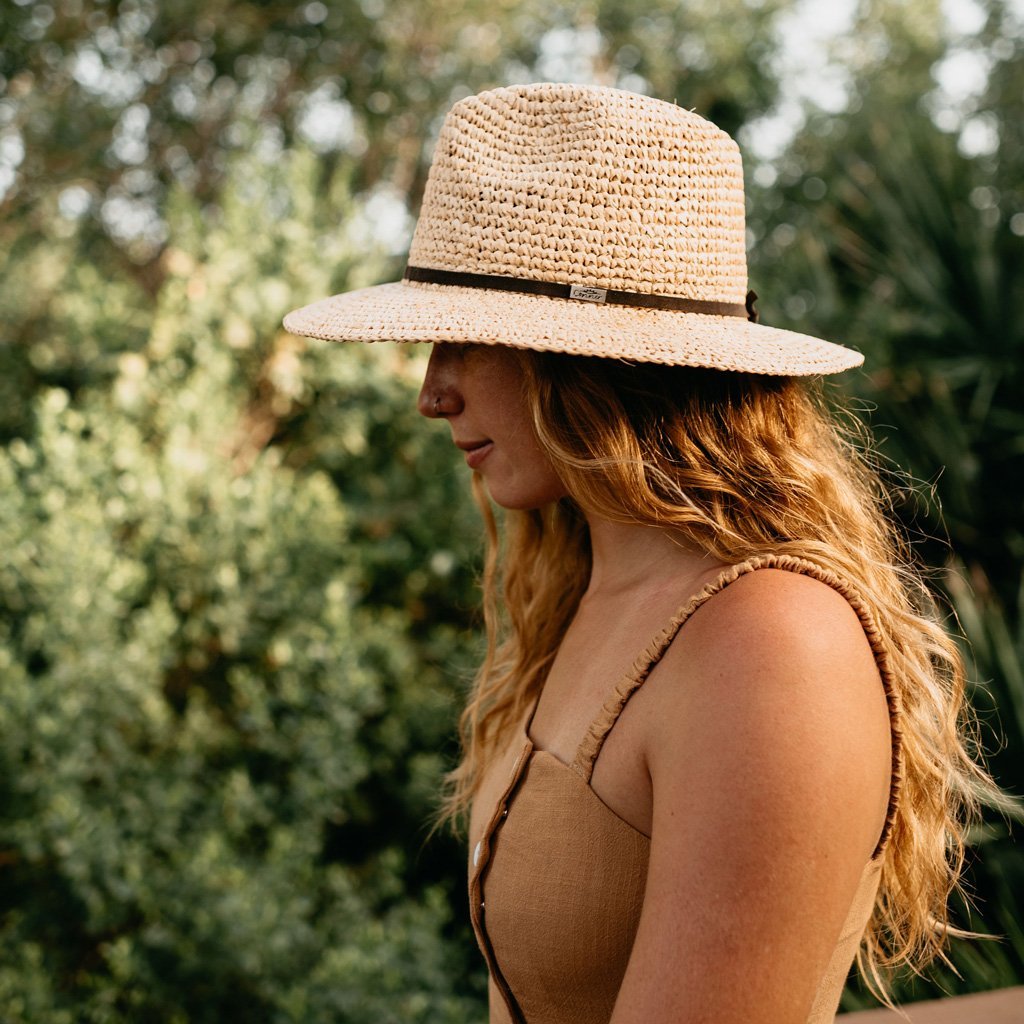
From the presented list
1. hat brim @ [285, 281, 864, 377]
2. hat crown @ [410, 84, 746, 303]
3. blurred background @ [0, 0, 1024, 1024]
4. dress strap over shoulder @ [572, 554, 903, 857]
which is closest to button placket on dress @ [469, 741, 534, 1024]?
dress strap over shoulder @ [572, 554, 903, 857]

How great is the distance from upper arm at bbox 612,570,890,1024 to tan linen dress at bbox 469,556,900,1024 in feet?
0.37

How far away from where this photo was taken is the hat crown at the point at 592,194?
1393 mm

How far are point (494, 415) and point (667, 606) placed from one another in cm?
36

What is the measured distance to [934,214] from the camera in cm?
539

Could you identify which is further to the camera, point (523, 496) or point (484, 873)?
point (523, 496)

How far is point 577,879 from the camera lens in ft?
4.05

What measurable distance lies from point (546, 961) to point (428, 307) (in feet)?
2.68

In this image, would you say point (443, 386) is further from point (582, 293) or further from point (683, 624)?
point (683, 624)

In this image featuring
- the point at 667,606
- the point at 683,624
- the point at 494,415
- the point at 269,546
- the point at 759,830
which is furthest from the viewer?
the point at 269,546

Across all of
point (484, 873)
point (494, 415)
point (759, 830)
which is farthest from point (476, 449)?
point (759, 830)

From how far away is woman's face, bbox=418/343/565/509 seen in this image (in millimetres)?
1479

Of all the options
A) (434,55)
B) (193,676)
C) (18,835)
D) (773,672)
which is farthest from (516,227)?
(434,55)

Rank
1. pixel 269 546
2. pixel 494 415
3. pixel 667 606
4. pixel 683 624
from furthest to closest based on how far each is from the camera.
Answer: pixel 269 546 < pixel 494 415 < pixel 667 606 < pixel 683 624

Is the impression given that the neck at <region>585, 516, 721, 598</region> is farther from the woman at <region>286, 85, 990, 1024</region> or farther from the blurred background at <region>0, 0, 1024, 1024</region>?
the blurred background at <region>0, 0, 1024, 1024</region>
